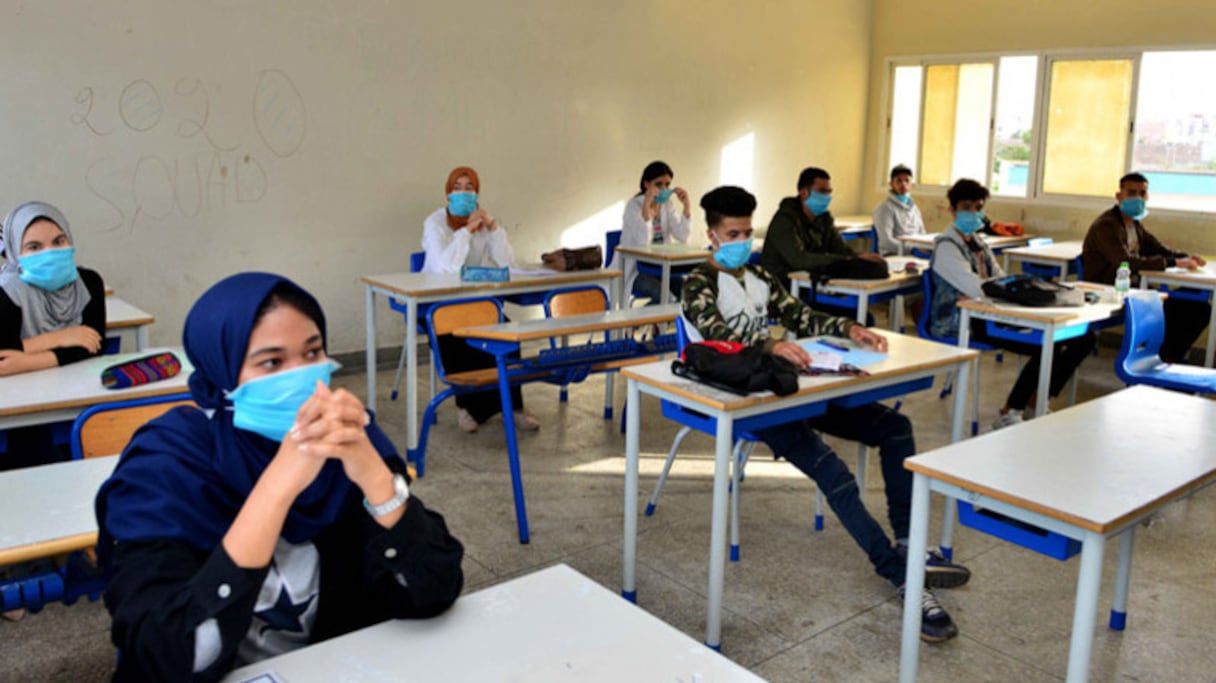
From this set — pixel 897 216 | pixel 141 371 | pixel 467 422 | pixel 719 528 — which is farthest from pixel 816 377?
pixel 897 216

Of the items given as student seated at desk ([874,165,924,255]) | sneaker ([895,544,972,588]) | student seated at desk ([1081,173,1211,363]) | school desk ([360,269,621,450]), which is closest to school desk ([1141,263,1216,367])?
student seated at desk ([1081,173,1211,363])

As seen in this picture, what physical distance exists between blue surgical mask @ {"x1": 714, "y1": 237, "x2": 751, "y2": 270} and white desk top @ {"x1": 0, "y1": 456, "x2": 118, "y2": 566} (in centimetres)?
202

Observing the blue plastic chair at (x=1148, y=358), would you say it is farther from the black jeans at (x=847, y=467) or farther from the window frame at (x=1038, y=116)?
the window frame at (x=1038, y=116)

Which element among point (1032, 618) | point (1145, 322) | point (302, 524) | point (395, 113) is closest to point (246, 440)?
point (302, 524)

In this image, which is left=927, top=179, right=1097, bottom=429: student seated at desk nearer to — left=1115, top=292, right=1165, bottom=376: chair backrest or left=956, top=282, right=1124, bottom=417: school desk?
left=956, top=282, right=1124, bottom=417: school desk

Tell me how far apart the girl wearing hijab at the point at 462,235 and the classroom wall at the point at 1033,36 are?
15.3ft

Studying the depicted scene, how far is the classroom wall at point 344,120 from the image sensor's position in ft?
16.8

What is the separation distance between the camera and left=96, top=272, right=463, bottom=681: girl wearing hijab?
1.32m

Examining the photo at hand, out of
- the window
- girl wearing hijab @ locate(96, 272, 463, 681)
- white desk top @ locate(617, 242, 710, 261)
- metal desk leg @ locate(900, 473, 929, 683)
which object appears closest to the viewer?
girl wearing hijab @ locate(96, 272, 463, 681)

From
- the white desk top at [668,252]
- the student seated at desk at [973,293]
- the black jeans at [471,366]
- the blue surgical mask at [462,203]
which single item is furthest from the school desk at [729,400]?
the white desk top at [668,252]

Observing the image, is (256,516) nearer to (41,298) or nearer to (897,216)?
(41,298)

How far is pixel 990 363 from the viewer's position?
263 inches

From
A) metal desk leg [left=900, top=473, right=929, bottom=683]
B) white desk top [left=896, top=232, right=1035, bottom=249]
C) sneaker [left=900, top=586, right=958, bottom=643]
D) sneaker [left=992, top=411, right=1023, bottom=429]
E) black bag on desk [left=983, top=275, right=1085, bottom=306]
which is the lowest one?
sneaker [left=900, top=586, right=958, bottom=643]

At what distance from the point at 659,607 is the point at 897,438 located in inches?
37.2
